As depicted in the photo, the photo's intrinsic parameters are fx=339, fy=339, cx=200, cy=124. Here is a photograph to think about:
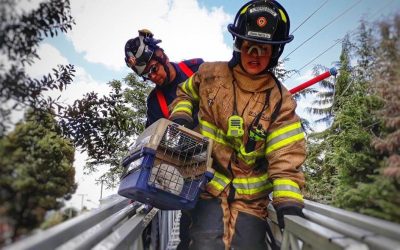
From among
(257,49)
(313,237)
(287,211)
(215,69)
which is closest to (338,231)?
(313,237)

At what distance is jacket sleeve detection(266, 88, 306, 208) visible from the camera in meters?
2.32

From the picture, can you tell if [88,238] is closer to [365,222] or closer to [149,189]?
[149,189]

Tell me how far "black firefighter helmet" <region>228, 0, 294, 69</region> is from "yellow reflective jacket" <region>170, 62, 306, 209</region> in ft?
0.82

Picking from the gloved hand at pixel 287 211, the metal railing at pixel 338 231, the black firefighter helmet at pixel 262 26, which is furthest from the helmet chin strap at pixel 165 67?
the metal railing at pixel 338 231

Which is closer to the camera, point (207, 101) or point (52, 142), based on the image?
point (52, 142)

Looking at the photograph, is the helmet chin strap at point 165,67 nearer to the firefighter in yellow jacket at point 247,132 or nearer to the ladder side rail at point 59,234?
the firefighter in yellow jacket at point 247,132

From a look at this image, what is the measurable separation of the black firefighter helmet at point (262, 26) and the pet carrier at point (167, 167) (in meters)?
0.85

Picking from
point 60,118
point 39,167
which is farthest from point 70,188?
point 60,118

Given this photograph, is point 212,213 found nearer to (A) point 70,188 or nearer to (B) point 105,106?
(B) point 105,106

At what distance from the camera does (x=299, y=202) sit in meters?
Result: 2.24

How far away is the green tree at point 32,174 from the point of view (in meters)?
0.95

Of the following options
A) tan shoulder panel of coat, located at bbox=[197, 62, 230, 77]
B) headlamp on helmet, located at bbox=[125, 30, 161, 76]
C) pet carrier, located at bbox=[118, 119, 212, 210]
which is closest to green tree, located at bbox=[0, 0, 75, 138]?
pet carrier, located at bbox=[118, 119, 212, 210]

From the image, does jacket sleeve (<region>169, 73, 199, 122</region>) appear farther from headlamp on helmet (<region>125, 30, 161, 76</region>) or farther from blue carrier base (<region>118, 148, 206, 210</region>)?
headlamp on helmet (<region>125, 30, 161, 76</region>)

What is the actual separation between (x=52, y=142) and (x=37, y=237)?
1.46 feet
